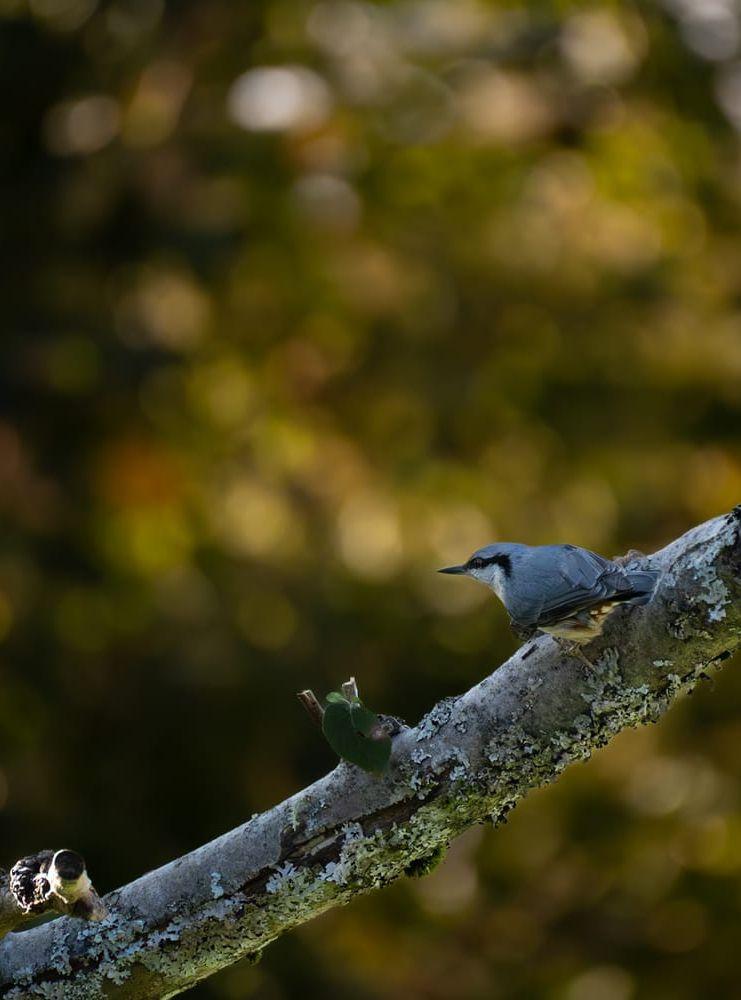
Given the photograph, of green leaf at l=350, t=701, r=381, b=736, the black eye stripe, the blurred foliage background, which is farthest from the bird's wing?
the blurred foliage background

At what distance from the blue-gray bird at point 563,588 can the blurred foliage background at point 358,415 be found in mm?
2880

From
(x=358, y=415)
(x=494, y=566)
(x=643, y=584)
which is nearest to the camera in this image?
(x=643, y=584)

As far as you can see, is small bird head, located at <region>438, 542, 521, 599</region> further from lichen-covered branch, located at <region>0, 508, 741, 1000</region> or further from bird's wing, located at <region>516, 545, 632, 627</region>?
lichen-covered branch, located at <region>0, 508, 741, 1000</region>

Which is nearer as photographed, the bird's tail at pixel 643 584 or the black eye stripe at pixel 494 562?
the bird's tail at pixel 643 584

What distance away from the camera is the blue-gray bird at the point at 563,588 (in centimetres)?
167

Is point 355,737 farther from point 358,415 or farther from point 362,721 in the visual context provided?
point 358,415

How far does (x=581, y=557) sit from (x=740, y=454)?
386cm

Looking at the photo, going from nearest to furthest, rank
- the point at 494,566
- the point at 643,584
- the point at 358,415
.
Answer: the point at 643,584 < the point at 494,566 < the point at 358,415

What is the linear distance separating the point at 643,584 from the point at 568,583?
8.1 inches

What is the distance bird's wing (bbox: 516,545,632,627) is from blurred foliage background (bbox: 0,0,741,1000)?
300 centimetres

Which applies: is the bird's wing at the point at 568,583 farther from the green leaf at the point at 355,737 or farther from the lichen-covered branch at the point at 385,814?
the green leaf at the point at 355,737

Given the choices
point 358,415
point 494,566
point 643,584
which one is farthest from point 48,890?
point 358,415

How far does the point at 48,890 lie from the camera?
1658mm

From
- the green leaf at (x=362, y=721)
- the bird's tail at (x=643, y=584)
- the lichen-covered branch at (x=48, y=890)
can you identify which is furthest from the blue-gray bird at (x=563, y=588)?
the lichen-covered branch at (x=48, y=890)
